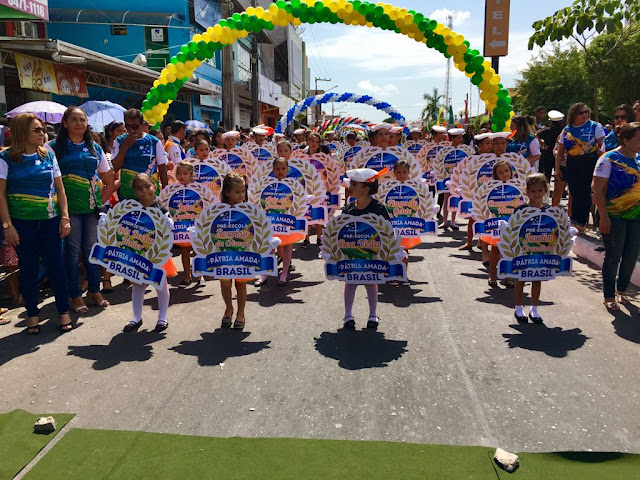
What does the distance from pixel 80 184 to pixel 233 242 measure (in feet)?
5.99

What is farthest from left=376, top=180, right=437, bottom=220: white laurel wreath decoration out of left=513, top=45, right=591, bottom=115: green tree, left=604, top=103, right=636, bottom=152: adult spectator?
left=513, top=45, right=591, bottom=115: green tree

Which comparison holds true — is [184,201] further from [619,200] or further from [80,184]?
[619,200]

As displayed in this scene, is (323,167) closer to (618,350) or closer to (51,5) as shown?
(618,350)

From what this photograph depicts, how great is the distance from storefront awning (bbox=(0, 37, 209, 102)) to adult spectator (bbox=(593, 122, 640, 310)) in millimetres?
12478

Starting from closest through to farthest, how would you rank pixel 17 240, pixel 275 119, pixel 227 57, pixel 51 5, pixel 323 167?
pixel 17 240, pixel 323 167, pixel 227 57, pixel 51 5, pixel 275 119

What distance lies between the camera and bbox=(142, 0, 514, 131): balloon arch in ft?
39.7

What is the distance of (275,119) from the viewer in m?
52.4

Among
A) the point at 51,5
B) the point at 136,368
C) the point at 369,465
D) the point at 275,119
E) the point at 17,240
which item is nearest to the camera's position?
the point at 369,465

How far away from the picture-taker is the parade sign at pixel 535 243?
A: 215 inches

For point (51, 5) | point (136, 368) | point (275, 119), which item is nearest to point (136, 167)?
point (136, 368)

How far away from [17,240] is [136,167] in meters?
1.89

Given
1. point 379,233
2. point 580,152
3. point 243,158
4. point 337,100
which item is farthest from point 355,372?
point 337,100

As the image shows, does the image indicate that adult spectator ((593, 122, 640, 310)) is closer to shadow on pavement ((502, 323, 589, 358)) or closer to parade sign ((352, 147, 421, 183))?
shadow on pavement ((502, 323, 589, 358))

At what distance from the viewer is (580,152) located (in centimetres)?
885
